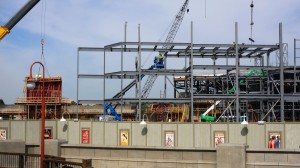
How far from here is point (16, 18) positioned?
96.7 feet

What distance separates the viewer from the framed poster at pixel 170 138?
2438cm

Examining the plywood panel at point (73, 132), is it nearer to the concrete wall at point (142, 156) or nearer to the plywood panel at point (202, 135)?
the concrete wall at point (142, 156)

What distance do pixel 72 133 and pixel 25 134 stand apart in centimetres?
301

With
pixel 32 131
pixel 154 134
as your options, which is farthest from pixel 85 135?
pixel 154 134

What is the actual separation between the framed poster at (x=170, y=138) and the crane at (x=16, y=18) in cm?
1394

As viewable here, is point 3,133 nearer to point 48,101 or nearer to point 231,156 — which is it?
point 231,156

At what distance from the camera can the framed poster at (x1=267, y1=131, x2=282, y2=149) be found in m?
22.6

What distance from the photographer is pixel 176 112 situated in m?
61.4

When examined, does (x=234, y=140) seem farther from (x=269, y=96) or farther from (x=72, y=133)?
(x=269, y=96)

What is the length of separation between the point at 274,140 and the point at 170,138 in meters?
6.01

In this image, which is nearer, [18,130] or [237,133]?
[237,133]

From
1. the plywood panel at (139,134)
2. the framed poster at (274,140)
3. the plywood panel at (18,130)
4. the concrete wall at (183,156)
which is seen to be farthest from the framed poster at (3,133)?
the framed poster at (274,140)

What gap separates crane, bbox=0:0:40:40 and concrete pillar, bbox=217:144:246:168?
1859 cm

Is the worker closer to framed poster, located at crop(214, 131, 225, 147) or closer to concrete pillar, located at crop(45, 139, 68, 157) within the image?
framed poster, located at crop(214, 131, 225, 147)
